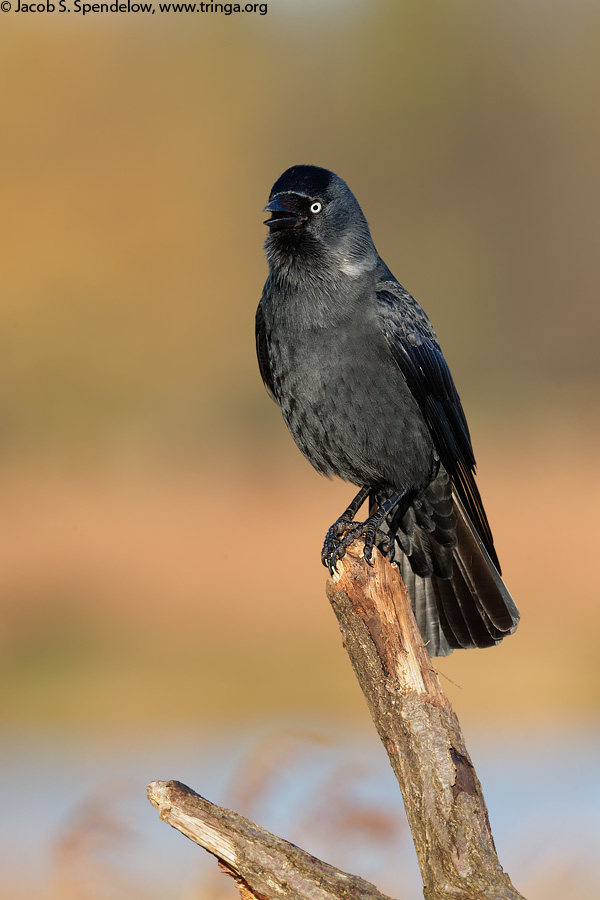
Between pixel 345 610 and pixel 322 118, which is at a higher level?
pixel 322 118

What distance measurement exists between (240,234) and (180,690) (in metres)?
10.1

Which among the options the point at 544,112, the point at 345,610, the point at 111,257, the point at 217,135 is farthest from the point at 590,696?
the point at 544,112

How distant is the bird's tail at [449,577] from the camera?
16.6 feet

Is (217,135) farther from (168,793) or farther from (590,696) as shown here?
(168,793)

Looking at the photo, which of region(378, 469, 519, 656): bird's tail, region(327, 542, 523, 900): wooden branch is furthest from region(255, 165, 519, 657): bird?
region(327, 542, 523, 900): wooden branch

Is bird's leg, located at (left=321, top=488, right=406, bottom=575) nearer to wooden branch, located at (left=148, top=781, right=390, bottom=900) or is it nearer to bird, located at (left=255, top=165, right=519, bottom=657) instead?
bird, located at (left=255, top=165, right=519, bottom=657)

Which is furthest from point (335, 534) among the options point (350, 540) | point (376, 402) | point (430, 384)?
point (430, 384)

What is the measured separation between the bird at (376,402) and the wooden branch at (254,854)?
1763 mm

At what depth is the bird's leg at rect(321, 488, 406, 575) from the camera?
4.37 m

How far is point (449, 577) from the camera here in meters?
5.15

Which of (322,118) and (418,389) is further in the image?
(322,118)

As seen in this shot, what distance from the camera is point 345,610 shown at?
374 centimetres

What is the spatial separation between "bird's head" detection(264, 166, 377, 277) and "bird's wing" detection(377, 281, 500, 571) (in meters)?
0.25

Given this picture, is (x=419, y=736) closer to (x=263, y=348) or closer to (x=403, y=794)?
(x=403, y=794)
